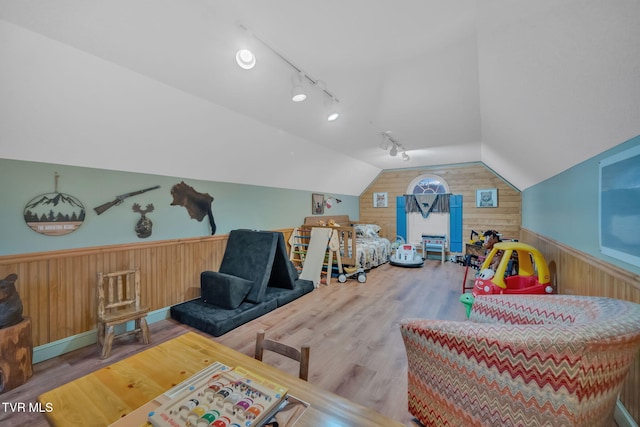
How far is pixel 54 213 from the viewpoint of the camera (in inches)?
94.2

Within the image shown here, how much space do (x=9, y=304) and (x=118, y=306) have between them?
0.86 meters

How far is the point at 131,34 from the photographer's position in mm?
1729

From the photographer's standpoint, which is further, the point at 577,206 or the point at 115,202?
the point at 115,202

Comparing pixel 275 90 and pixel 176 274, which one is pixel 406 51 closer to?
pixel 275 90

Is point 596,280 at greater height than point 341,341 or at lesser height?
greater

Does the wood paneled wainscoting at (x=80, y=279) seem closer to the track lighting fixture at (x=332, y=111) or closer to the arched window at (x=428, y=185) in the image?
the track lighting fixture at (x=332, y=111)

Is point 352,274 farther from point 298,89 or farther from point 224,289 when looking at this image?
point 298,89

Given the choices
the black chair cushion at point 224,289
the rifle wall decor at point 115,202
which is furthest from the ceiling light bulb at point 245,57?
the black chair cushion at point 224,289

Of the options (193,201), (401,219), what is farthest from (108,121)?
(401,219)

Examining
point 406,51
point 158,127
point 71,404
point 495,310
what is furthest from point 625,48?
point 158,127

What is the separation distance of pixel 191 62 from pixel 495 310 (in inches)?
114

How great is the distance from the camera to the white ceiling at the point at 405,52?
1.29m

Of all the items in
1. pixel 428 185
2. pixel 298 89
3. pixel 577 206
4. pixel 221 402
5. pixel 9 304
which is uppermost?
pixel 298 89

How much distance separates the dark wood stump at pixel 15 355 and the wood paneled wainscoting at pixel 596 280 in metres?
4.04
